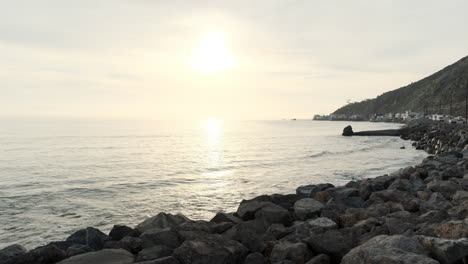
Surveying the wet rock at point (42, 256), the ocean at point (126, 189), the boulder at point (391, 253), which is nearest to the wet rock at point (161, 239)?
the wet rock at point (42, 256)

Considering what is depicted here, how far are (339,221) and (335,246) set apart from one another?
7.80ft

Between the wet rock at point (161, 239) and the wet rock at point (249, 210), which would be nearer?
the wet rock at point (161, 239)

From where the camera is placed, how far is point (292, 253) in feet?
19.0

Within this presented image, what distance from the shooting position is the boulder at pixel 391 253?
4441mm

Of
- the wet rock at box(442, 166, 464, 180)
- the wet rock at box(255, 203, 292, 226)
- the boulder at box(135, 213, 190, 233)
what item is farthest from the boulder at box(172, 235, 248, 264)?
the wet rock at box(442, 166, 464, 180)

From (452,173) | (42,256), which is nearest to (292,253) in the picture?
(42,256)

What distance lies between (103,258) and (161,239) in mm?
1150

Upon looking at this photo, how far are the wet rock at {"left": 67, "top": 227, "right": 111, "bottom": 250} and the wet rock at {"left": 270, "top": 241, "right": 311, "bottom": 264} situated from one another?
11.4 feet

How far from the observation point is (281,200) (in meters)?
10.8

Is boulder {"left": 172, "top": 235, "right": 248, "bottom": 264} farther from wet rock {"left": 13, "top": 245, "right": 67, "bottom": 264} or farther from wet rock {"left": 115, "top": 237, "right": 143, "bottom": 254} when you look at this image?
wet rock {"left": 13, "top": 245, "right": 67, "bottom": 264}

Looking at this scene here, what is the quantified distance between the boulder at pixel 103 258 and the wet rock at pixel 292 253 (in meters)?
2.41

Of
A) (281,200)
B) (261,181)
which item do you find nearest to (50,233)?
(281,200)

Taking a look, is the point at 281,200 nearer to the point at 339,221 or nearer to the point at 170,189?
the point at 339,221

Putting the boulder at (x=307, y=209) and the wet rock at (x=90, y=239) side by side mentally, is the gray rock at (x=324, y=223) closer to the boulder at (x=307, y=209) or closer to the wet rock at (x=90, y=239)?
the boulder at (x=307, y=209)
